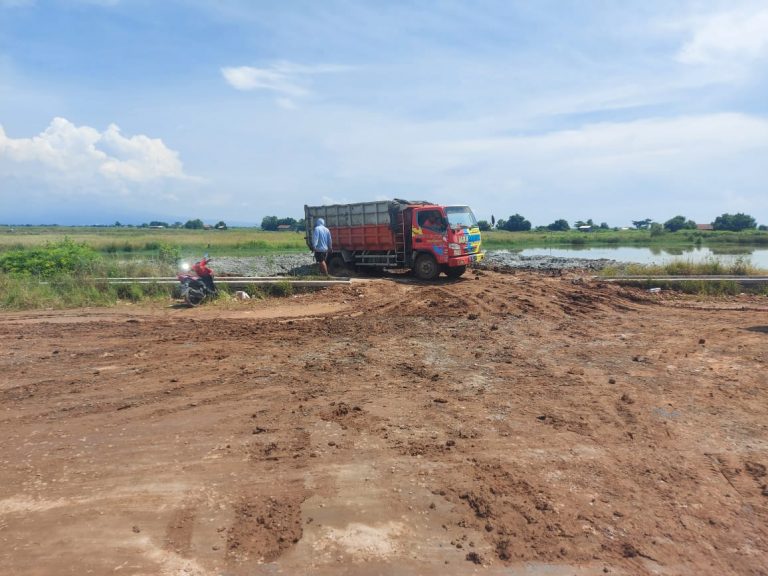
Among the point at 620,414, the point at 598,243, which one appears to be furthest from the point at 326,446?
the point at 598,243

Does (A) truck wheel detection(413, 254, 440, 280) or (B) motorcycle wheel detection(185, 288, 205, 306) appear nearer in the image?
(B) motorcycle wheel detection(185, 288, 205, 306)

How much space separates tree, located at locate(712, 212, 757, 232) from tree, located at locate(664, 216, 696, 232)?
3080mm

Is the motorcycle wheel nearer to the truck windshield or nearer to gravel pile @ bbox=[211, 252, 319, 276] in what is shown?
gravel pile @ bbox=[211, 252, 319, 276]

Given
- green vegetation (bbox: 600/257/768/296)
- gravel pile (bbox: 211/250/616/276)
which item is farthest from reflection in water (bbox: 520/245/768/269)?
green vegetation (bbox: 600/257/768/296)

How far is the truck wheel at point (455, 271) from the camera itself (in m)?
16.3

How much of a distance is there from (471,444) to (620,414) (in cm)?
176

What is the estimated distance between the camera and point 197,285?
1305 centimetres

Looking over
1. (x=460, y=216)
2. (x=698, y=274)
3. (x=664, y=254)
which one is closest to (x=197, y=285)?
(x=460, y=216)

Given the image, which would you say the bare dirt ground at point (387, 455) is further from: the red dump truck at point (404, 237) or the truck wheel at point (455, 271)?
A: the truck wheel at point (455, 271)

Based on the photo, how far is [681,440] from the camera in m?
4.92

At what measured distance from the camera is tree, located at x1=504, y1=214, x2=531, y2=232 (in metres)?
83.8

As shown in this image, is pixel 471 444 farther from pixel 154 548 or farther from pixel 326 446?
pixel 154 548

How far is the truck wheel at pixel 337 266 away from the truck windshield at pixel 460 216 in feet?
13.4

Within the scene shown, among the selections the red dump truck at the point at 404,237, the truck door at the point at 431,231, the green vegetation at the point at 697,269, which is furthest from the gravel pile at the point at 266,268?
the green vegetation at the point at 697,269
